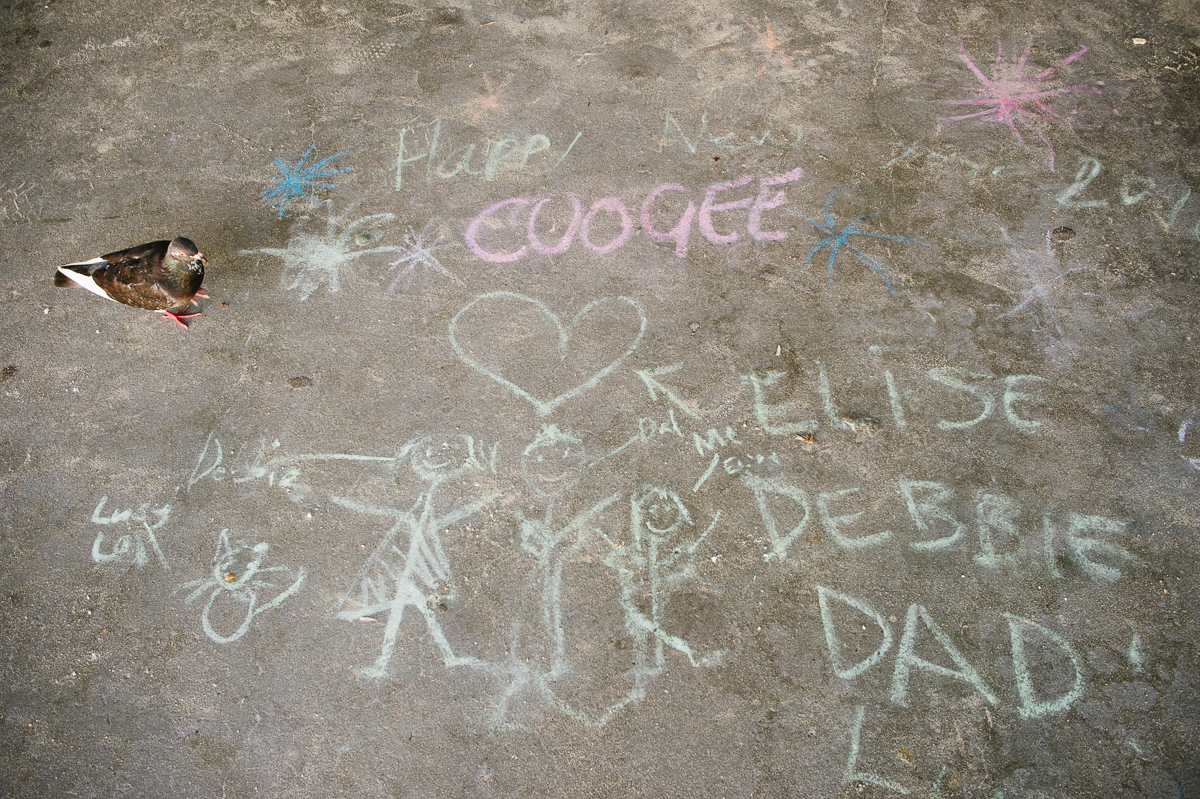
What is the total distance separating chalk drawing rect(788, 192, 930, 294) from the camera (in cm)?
356

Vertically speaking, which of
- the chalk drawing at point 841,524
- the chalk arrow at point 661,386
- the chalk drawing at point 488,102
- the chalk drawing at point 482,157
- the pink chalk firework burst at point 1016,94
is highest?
the pink chalk firework burst at point 1016,94

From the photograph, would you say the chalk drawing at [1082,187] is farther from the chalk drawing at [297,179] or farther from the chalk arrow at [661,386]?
the chalk drawing at [297,179]

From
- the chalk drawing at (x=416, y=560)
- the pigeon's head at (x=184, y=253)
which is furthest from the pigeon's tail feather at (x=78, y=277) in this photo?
the chalk drawing at (x=416, y=560)

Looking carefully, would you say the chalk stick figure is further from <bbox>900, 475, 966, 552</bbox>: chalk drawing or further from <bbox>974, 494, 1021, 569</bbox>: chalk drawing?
<bbox>974, 494, 1021, 569</bbox>: chalk drawing

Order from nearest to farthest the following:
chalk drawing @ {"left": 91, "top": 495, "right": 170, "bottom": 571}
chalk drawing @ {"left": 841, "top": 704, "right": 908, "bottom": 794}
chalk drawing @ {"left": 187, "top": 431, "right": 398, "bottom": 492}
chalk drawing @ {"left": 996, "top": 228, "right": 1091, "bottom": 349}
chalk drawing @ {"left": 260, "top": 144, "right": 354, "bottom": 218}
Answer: chalk drawing @ {"left": 841, "top": 704, "right": 908, "bottom": 794}
chalk drawing @ {"left": 91, "top": 495, "right": 170, "bottom": 571}
chalk drawing @ {"left": 187, "top": 431, "right": 398, "bottom": 492}
chalk drawing @ {"left": 996, "top": 228, "right": 1091, "bottom": 349}
chalk drawing @ {"left": 260, "top": 144, "right": 354, "bottom": 218}

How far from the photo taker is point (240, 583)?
9.68 feet

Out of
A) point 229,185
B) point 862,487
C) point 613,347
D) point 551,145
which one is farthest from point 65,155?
point 862,487

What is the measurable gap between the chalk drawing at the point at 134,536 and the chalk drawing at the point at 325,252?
130 cm

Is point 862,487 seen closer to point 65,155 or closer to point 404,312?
point 404,312

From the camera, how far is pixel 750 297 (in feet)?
11.5

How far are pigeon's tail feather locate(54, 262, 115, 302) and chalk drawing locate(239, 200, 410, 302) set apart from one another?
0.72 meters

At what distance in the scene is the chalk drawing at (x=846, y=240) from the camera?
3561 millimetres

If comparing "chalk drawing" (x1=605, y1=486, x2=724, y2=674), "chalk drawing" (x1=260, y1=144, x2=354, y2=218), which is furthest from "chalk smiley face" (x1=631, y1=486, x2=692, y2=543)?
"chalk drawing" (x1=260, y1=144, x2=354, y2=218)

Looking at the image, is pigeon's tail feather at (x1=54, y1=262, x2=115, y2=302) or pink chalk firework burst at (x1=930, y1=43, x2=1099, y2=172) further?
pink chalk firework burst at (x1=930, y1=43, x2=1099, y2=172)
